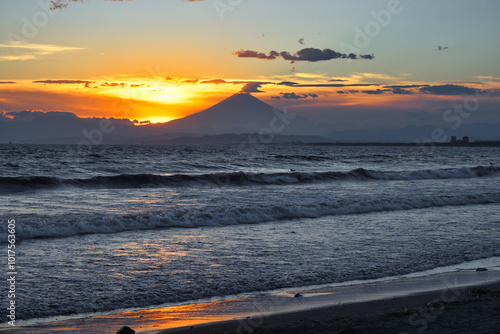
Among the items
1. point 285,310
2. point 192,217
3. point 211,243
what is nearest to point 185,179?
point 192,217

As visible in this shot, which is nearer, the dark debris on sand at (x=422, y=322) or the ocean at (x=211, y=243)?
the dark debris on sand at (x=422, y=322)

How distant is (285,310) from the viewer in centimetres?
751

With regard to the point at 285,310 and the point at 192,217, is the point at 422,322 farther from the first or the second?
the point at 192,217

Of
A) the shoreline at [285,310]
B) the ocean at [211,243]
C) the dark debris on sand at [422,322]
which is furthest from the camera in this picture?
the ocean at [211,243]

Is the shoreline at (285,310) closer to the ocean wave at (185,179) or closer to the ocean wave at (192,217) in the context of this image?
the ocean wave at (192,217)

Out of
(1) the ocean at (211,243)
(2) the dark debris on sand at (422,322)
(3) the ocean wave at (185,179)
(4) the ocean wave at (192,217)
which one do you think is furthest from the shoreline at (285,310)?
(3) the ocean wave at (185,179)

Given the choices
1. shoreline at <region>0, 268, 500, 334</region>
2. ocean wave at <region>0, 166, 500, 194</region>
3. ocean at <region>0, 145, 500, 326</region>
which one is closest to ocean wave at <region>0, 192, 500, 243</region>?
ocean at <region>0, 145, 500, 326</region>

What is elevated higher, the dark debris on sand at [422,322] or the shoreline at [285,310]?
the dark debris on sand at [422,322]

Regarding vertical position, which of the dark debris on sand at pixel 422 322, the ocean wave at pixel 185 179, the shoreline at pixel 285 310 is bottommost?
the ocean wave at pixel 185 179

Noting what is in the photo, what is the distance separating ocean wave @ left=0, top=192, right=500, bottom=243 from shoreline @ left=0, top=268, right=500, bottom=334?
760cm

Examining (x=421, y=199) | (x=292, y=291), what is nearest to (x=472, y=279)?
(x=292, y=291)

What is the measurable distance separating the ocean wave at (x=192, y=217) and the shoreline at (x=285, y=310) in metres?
7.60

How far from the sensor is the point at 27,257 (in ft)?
36.1

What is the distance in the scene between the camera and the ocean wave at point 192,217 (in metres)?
14.7
